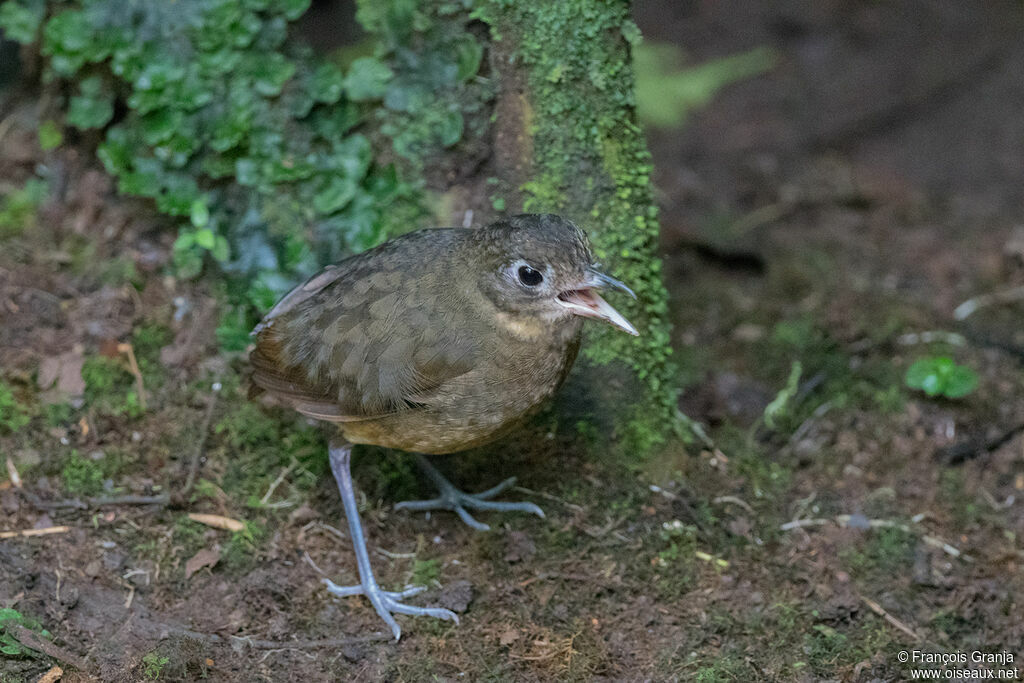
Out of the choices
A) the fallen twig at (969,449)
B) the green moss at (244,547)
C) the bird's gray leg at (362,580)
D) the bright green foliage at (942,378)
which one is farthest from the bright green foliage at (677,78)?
the green moss at (244,547)

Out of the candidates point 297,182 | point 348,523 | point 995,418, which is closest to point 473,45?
point 297,182

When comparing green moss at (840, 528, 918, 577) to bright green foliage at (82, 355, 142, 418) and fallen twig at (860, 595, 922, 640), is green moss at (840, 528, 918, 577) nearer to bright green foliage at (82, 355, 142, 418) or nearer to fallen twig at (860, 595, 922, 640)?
fallen twig at (860, 595, 922, 640)

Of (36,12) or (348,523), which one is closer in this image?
(348,523)

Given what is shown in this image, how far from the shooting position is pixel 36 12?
508 centimetres

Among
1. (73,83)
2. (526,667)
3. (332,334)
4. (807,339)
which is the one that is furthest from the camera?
(807,339)

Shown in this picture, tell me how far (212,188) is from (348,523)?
6.50ft

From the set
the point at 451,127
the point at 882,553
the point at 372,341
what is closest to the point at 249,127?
the point at 451,127

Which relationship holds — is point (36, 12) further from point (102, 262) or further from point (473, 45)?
point (473, 45)

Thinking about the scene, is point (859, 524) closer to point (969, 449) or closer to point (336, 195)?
point (969, 449)

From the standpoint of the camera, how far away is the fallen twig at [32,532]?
13.2ft

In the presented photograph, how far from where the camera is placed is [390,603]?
3949 millimetres

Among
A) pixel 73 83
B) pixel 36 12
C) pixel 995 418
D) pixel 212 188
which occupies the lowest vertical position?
pixel 995 418

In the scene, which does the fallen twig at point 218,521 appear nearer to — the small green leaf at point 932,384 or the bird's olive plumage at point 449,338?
the bird's olive plumage at point 449,338

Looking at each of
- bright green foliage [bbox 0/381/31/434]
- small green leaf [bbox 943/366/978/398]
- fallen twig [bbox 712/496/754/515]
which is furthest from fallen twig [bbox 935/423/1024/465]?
bright green foliage [bbox 0/381/31/434]
